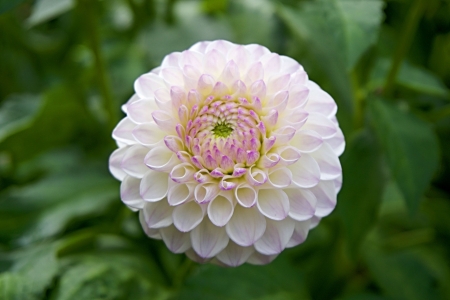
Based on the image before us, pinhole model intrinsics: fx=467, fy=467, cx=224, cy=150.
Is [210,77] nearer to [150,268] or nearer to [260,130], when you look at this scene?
[260,130]

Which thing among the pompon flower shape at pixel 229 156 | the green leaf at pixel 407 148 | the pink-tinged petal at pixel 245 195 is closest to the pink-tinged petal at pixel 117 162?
the pompon flower shape at pixel 229 156

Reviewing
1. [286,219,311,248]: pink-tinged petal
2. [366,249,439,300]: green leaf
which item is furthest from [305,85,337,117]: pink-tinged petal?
[366,249,439,300]: green leaf

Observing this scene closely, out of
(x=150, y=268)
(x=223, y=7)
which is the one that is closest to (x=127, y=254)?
(x=150, y=268)

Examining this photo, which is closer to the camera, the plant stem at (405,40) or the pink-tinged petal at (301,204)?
the pink-tinged petal at (301,204)

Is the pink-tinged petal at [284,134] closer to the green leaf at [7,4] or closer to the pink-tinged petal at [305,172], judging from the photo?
the pink-tinged petal at [305,172]

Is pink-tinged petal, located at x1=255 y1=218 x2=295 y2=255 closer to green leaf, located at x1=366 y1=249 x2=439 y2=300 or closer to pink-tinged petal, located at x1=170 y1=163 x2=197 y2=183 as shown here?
pink-tinged petal, located at x1=170 y1=163 x2=197 y2=183

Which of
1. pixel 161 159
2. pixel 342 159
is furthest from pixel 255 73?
pixel 342 159
